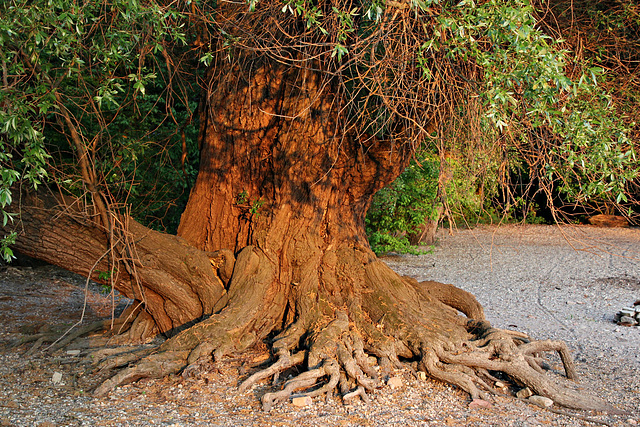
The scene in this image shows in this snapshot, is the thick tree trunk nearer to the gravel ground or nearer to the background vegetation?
the background vegetation

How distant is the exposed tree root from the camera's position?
177 inches

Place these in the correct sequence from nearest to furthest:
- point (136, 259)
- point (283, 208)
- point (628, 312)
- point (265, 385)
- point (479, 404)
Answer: point (479, 404) < point (265, 385) < point (136, 259) < point (283, 208) < point (628, 312)

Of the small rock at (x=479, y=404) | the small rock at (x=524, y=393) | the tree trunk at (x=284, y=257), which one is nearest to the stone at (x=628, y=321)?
the tree trunk at (x=284, y=257)

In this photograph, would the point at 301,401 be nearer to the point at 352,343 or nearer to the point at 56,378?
the point at 352,343

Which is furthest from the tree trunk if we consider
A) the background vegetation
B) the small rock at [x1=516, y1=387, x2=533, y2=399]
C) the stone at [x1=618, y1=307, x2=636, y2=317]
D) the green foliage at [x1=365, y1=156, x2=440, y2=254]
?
the green foliage at [x1=365, y1=156, x2=440, y2=254]

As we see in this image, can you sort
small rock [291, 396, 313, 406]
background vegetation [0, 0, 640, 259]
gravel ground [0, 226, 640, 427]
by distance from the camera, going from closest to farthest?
background vegetation [0, 0, 640, 259] < gravel ground [0, 226, 640, 427] < small rock [291, 396, 313, 406]

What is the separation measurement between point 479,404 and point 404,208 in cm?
734

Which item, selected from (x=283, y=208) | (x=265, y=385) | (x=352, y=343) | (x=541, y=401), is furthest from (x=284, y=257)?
(x=541, y=401)

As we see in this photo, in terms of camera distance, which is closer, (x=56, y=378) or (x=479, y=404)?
(x=479, y=404)

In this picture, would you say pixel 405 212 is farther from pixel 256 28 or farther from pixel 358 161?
pixel 256 28

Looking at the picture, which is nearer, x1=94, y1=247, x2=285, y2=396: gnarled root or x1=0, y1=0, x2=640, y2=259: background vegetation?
x1=0, y1=0, x2=640, y2=259: background vegetation

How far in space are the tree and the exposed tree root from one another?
0.06ft

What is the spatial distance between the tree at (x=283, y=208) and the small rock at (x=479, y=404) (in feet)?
0.18

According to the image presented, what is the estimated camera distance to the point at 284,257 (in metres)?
5.41
